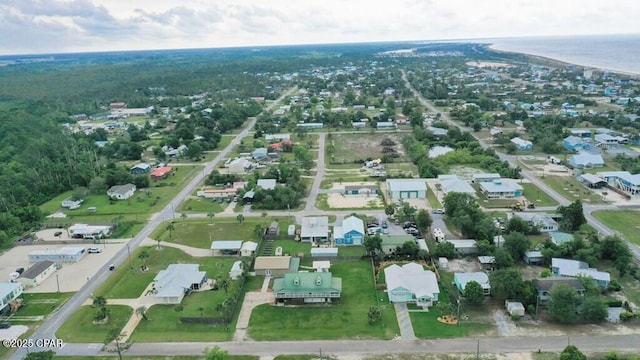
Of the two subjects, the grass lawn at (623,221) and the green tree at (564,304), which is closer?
the green tree at (564,304)

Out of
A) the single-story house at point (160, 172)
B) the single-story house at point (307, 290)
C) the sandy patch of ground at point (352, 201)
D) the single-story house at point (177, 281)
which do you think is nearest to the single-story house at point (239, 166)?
the single-story house at point (160, 172)

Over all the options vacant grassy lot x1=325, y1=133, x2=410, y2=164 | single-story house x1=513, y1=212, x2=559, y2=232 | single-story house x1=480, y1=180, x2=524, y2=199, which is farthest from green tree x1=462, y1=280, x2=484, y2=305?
vacant grassy lot x1=325, y1=133, x2=410, y2=164

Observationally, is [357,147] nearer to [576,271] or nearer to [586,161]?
[586,161]

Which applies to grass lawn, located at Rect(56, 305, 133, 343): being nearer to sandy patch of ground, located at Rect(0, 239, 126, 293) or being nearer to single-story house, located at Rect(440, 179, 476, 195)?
sandy patch of ground, located at Rect(0, 239, 126, 293)

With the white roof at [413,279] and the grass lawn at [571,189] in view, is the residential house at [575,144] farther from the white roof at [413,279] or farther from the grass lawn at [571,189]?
the white roof at [413,279]

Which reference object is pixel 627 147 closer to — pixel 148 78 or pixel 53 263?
pixel 53 263

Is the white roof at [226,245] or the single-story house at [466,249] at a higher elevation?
the white roof at [226,245]
